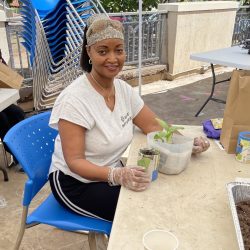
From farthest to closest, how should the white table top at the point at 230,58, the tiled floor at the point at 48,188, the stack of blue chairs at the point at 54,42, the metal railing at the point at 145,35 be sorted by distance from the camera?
the metal railing at the point at 145,35 < the stack of blue chairs at the point at 54,42 < the white table top at the point at 230,58 < the tiled floor at the point at 48,188

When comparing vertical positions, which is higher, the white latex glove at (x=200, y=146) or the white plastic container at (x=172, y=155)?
the white plastic container at (x=172, y=155)

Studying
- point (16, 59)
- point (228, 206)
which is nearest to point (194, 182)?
point (228, 206)

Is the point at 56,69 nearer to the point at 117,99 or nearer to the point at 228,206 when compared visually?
the point at 117,99

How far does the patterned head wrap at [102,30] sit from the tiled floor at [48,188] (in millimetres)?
1338

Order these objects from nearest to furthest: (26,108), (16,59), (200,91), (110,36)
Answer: (110,36), (26,108), (16,59), (200,91)

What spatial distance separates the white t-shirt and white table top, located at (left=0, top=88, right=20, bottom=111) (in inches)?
33.7

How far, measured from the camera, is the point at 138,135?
66.2 inches

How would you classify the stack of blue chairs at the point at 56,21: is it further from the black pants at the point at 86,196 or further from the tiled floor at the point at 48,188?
the black pants at the point at 86,196

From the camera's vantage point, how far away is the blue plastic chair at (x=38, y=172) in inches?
55.7

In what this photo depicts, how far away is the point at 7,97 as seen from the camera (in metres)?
2.25

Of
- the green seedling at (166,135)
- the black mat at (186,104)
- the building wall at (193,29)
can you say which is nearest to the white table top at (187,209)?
the green seedling at (166,135)

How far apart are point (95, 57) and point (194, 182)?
68cm

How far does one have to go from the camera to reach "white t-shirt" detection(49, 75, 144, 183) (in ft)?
4.49

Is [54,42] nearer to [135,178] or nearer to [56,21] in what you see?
[56,21]
